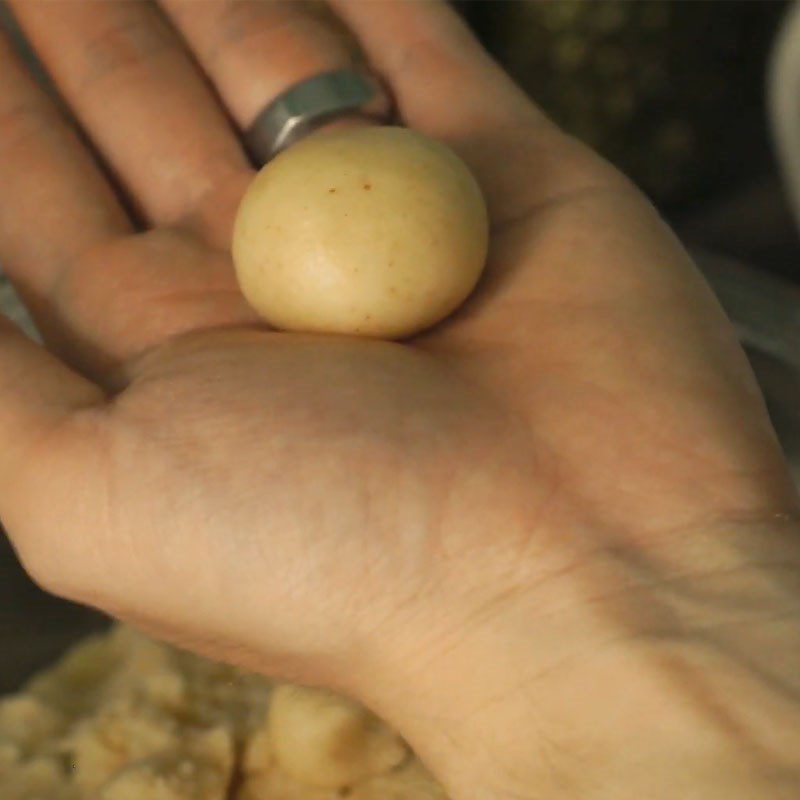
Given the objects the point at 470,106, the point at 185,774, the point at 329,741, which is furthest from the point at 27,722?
the point at 470,106

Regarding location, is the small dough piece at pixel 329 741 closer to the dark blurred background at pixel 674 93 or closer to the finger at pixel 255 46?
the finger at pixel 255 46

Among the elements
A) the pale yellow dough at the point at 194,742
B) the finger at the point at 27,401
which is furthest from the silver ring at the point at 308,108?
the pale yellow dough at the point at 194,742

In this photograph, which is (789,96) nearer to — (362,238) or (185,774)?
(362,238)

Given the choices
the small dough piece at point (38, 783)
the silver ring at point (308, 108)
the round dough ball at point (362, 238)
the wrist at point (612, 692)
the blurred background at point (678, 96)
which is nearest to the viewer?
the wrist at point (612, 692)

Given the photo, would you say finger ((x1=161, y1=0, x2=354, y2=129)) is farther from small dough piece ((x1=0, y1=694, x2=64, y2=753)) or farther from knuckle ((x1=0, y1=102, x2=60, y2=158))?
small dough piece ((x1=0, y1=694, x2=64, y2=753))

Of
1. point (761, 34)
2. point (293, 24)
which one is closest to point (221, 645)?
point (293, 24)

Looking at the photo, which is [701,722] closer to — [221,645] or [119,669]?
[221,645]
